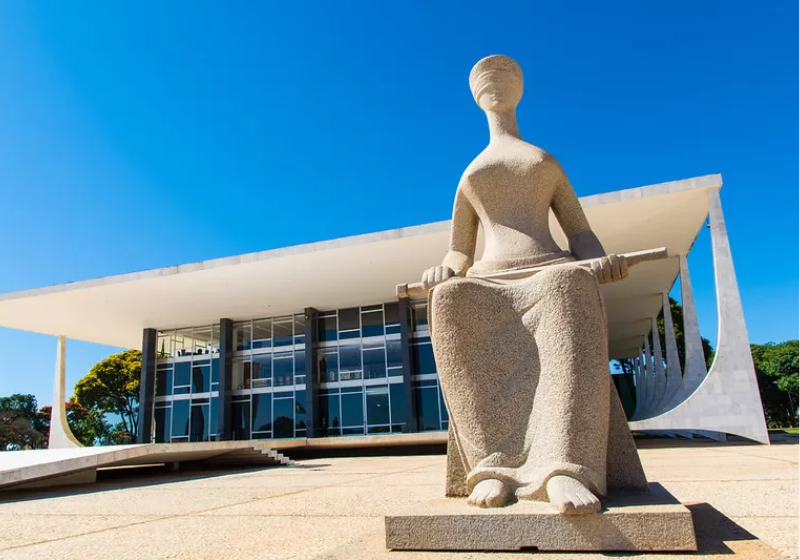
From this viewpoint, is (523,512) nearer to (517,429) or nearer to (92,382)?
(517,429)

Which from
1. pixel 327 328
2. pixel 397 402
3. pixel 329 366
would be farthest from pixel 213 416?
pixel 397 402

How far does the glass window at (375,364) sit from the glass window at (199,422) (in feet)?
22.4

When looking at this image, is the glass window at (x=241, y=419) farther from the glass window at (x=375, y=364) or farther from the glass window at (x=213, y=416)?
the glass window at (x=375, y=364)

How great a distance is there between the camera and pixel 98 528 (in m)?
4.20

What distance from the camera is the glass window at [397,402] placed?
67.1 ft

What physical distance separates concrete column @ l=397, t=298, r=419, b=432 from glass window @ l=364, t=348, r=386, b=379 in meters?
1.03

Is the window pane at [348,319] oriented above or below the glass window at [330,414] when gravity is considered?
above

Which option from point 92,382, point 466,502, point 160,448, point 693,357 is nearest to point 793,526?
point 466,502

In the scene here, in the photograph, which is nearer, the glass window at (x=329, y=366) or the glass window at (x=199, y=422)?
the glass window at (x=329, y=366)

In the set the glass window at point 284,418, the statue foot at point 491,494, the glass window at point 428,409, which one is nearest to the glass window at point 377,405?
the glass window at point 428,409

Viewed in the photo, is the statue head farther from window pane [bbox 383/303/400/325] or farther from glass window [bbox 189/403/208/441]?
glass window [bbox 189/403/208/441]

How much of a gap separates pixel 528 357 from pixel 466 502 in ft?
2.63

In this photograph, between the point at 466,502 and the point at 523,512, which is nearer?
the point at 523,512

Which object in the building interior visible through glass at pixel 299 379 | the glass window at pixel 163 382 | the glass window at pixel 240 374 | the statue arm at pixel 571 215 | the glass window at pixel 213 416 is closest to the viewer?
the statue arm at pixel 571 215
